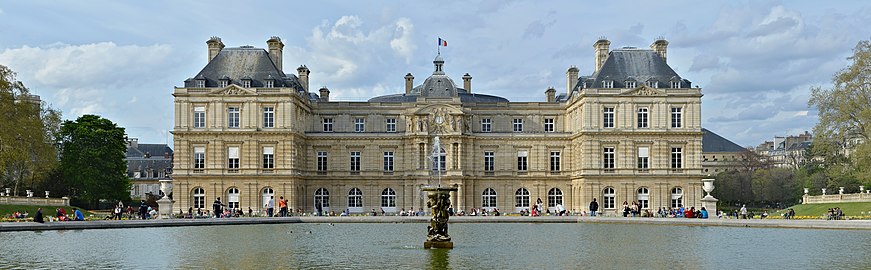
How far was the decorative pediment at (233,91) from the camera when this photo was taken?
70000 millimetres

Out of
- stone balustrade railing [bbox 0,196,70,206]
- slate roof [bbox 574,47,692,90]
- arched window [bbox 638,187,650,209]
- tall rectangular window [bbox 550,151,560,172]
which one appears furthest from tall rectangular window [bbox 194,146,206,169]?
arched window [bbox 638,187,650,209]

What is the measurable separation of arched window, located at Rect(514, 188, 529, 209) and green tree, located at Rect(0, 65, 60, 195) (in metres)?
31.4

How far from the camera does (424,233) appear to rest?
41312 mm

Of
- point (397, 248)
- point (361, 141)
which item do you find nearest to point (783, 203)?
point (361, 141)

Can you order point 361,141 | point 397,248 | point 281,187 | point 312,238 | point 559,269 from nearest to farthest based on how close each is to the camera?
point 559,269
point 397,248
point 312,238
point 281,187
point 361,141

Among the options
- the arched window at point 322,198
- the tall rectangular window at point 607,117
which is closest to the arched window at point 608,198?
the tall rectangular window at point 607,117

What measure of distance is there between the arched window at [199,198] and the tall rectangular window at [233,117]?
4.82m

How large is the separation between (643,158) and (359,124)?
20956 millimetres

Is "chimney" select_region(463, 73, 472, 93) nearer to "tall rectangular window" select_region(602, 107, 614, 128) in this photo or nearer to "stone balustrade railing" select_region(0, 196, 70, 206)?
"tall rectangular window" select_region(602, 107, 614, 128)

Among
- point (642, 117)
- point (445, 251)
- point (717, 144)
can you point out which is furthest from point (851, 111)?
point (717, 144)

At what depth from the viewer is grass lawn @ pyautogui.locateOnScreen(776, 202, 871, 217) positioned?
191 ft

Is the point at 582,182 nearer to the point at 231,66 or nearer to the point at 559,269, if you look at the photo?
the point at 231,66

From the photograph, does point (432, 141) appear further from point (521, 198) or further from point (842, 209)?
point (842, 209)

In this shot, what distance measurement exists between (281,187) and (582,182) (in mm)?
20470
